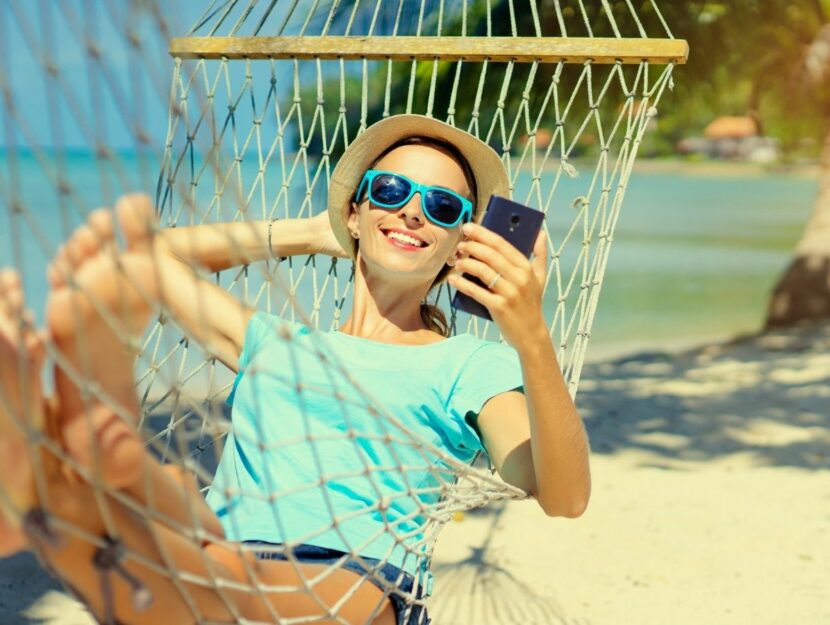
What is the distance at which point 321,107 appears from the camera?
2.75 m

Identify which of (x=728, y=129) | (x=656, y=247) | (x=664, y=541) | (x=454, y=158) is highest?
(x=454, y=158)

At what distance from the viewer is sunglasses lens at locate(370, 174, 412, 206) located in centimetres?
192

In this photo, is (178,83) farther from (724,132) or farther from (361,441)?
(724,132)

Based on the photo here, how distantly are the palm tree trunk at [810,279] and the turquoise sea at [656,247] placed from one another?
989mm

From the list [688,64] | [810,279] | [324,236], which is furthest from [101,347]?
[810,279]

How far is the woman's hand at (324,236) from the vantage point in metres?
2.26

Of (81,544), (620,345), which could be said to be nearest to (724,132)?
(620,345)

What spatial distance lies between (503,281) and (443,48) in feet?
3.98

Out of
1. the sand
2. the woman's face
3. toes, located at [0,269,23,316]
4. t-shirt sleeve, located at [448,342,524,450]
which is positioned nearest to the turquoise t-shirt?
t-shirt sleeve, located at [448,342,524,450]

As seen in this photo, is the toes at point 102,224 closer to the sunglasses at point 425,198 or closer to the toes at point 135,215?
the toes at point 135,215

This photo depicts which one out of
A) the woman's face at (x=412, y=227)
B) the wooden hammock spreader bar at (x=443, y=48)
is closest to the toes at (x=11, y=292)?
the woman's face at (x=412, y=227)

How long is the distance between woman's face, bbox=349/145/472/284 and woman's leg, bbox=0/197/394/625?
648 mm

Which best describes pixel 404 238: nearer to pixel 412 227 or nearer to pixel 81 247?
pixel 412 227

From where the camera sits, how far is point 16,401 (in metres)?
1.18
